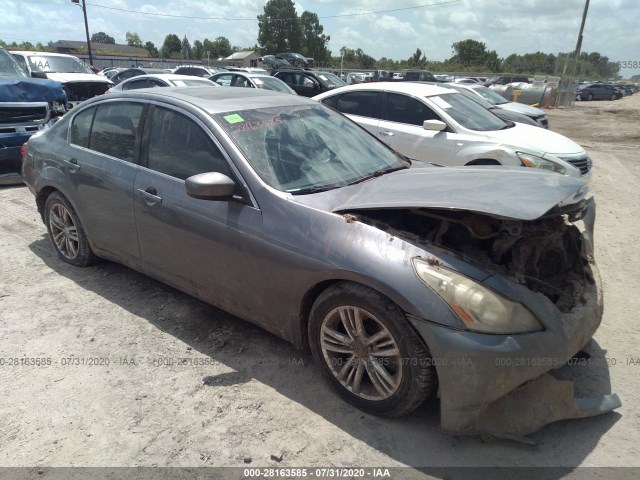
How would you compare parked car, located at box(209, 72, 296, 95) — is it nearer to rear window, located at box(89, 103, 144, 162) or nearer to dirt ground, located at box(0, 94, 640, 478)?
rear window, located at box(89, 103, 144, 162)

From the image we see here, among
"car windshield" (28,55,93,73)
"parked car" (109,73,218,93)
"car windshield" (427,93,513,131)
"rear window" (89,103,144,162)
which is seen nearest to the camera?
"rear window" (89,103,144,162)

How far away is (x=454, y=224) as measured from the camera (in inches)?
109

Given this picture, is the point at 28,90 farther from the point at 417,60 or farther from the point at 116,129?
the point at 417,60

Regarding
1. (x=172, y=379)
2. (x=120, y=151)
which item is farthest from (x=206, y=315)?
(x=120, y=151)

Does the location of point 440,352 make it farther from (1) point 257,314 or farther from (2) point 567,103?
(2) point 567,103

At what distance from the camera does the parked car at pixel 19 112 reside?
736cm

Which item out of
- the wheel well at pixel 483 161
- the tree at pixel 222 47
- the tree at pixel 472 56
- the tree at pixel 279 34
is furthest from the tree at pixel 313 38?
the wheel well at pixel 483 161

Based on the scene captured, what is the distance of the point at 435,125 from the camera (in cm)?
657

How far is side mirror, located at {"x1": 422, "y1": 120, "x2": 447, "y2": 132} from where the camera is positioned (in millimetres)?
6566

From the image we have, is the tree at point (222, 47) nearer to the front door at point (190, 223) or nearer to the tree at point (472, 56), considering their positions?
the tree at point (472, 56)

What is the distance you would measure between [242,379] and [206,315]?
907mm

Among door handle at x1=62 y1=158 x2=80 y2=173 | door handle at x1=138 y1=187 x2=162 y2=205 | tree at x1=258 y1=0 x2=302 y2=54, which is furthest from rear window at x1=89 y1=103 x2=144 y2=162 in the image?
tree at x1=258 y1=0 x2=302 y2=54

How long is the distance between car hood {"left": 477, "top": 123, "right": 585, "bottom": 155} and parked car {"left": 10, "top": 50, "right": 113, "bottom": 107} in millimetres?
11012

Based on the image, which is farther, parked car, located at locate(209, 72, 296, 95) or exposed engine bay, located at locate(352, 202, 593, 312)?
parked car, located at locate(209, 72, 296, 95)
